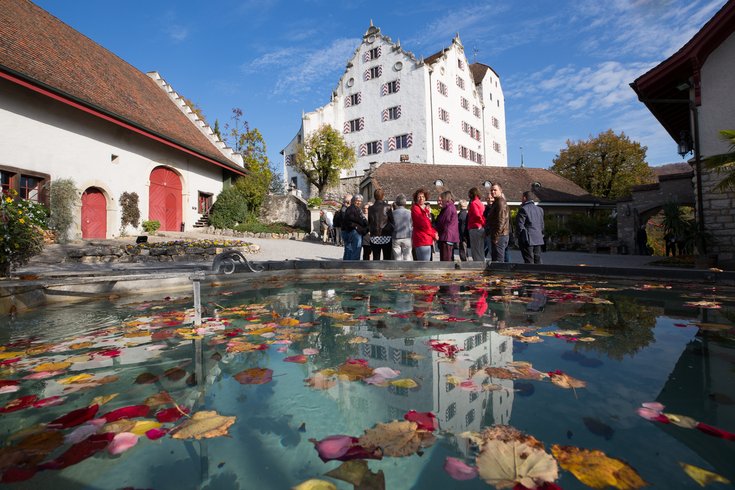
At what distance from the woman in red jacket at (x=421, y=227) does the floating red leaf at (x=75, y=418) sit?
239 inches

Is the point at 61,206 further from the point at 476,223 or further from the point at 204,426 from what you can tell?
the point at 204,426

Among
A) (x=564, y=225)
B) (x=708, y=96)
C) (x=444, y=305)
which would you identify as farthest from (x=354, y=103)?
(x=444, y=305)

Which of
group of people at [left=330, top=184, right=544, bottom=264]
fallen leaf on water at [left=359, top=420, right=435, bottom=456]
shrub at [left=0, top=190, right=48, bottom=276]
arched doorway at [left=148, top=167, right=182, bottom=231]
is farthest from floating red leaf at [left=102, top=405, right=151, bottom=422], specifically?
arched doorway at [left=148, top=167, right=182, bottom=231]

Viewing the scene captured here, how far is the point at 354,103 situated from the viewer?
4041cm

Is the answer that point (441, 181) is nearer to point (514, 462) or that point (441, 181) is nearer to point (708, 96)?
point (708, 96)

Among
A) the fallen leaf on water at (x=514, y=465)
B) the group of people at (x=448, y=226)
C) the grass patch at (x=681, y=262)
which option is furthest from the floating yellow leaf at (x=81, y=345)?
the grass patch at (x=681, y=262)

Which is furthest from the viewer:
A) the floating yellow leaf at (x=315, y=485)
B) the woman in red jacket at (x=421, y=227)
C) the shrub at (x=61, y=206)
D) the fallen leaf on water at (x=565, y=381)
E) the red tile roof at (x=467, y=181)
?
the red tile roof at (x=467, y=181)

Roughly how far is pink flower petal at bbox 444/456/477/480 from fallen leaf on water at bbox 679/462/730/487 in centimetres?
65

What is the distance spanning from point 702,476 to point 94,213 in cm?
1931

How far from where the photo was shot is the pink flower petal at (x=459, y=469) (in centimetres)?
114

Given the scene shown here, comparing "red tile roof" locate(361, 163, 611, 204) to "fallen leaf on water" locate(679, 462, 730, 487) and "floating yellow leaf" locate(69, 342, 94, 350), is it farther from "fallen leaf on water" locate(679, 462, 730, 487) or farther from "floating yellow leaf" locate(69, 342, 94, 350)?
"fallen leaf on water" locate(679, 462, 730, 487)

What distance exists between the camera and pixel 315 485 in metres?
1.10

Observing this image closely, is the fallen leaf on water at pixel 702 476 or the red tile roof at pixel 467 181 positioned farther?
the red tile roof at pixel 467 181

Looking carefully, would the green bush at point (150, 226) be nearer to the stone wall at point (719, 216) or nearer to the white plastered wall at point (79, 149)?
the white plastered wall at point (79, 149)
